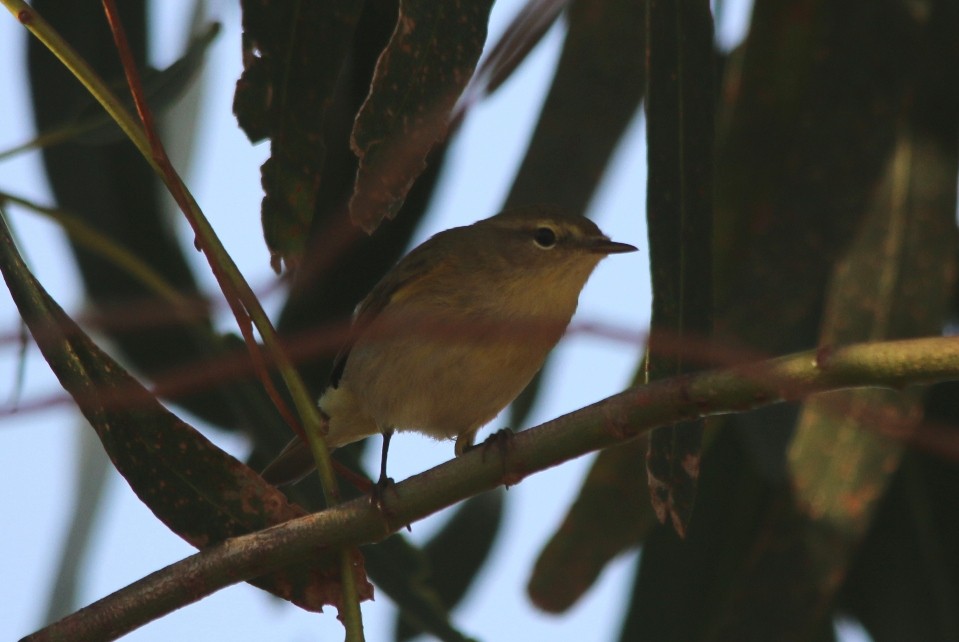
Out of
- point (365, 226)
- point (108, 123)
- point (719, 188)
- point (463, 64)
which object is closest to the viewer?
point (365, 226)

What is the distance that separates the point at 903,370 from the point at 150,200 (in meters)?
2.31

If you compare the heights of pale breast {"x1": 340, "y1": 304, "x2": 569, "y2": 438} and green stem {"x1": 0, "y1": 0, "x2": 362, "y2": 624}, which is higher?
pale breast {"x1": 340, "y1": 304, "x2": 569, "y2": 438}

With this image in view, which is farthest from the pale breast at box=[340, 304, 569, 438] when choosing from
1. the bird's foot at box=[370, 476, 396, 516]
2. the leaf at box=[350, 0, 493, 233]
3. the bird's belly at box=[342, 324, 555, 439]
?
the bird's foot at box=[370, 476, 396, 516]

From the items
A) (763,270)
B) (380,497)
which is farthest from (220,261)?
(763,270)

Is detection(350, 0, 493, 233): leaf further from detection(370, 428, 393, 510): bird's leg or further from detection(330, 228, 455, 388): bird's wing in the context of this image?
detection(330, 228, 455, 388): bird's wing

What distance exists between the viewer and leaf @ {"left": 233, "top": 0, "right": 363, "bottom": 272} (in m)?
1.96

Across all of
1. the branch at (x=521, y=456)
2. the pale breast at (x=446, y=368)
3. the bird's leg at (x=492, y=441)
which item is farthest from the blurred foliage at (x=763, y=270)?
the branch at (x=521, y=456)

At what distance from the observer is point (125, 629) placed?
152cm

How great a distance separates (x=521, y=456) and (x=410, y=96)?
58 cm

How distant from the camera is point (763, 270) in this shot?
3018 mm

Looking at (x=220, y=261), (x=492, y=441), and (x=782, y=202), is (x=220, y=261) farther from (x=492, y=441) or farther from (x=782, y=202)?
(x=782, y=202)

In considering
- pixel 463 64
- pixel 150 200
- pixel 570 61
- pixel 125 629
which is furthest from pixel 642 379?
pixel 125 629

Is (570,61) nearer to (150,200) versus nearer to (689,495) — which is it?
(150,200)

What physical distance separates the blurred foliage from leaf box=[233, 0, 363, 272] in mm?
614
